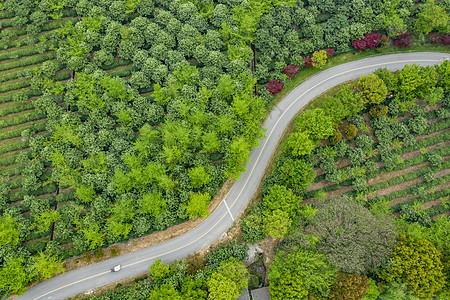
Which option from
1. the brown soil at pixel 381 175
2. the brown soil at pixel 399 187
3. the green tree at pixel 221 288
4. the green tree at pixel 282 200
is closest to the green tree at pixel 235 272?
the green tree at pixel 221 288

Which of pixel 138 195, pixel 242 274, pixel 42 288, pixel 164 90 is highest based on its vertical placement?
pixel 164 90

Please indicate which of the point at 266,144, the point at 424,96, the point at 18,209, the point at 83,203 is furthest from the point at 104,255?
the point at 424,96

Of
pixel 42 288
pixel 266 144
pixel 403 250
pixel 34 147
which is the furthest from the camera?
pixel 266 144

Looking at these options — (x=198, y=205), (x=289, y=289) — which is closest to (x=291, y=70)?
(x=198, y=205)

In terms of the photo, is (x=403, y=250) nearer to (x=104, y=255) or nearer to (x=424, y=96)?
(x=424, y=96)

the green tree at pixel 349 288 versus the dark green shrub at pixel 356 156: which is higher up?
the dark green shrub at pixel 356 156

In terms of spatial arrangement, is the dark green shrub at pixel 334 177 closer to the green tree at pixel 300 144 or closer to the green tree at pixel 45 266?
the green tree at pixel 300 144
